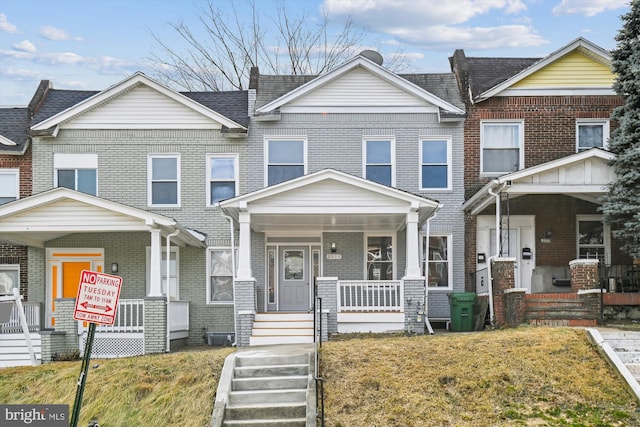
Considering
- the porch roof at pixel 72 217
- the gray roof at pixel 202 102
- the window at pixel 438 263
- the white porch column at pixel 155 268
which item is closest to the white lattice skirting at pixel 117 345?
the white porch column at pixel 155 268

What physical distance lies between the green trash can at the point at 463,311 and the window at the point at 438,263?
141cm

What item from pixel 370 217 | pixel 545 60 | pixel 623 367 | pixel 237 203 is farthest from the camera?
pixel 545 60

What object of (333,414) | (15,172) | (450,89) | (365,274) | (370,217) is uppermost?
(450,89)

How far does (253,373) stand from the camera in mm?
14047

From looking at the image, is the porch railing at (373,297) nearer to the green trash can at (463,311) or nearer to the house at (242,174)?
the green trash can at (463,311)

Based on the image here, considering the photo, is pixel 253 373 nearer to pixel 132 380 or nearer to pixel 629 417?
pixel 132 380

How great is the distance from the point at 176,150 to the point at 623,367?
12930mm

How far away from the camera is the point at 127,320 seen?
62.2 feet

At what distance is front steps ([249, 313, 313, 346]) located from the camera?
1794cm

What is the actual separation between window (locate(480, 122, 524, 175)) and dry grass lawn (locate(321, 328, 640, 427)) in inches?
298

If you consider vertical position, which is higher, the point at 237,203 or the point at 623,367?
the point at 237,203

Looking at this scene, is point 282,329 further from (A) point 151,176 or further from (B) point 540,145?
(B) point 540,145


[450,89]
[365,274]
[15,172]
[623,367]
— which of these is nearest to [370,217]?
[365,274]

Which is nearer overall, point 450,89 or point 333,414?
point 333,414
